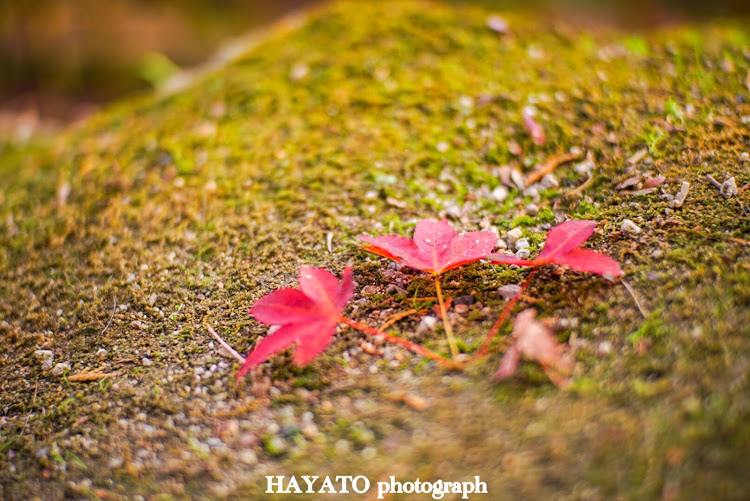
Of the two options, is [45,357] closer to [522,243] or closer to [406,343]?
[406,343]

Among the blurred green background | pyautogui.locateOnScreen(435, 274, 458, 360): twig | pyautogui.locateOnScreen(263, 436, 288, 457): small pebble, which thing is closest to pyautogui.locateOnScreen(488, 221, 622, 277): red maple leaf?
pyautogui.locateOnScreen(435, 274, 458, 360): twig

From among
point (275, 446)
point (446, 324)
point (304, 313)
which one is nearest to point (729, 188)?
point (446, 324)

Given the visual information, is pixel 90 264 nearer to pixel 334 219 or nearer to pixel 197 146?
pixel 197 146

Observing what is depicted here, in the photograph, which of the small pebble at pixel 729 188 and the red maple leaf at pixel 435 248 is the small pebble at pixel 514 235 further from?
the small pebble at pixel 729 188

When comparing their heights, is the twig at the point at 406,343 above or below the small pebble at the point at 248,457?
above

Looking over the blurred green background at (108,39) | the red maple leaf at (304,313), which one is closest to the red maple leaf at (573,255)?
the red maple leaf at (304,313)

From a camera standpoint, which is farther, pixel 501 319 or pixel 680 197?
pixel 680 197
